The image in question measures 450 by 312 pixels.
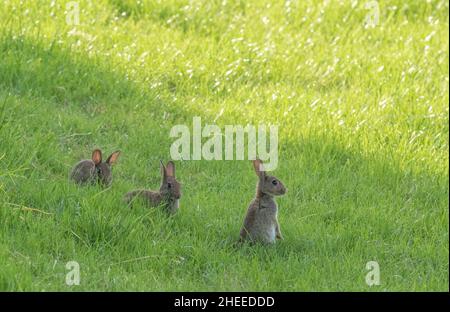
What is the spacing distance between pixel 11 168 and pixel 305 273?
9.24 ft

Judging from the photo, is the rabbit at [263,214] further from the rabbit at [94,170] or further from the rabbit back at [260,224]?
the rabbit at [94,170]

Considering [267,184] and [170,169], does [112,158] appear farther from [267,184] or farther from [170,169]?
[267,184]

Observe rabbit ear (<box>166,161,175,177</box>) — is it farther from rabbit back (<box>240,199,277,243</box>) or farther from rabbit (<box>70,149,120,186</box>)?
rabbit back (<box>240,199,277,243</box>)

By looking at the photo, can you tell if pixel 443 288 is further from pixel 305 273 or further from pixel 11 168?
pixel 11 168

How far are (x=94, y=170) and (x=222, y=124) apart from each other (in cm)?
202

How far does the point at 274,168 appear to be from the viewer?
29.6 feet

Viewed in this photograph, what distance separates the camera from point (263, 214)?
753 cm

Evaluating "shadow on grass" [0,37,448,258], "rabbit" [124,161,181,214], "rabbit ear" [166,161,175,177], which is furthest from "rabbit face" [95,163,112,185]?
"shadow on grass" [0,37,448,258]

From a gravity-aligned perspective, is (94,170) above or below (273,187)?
below

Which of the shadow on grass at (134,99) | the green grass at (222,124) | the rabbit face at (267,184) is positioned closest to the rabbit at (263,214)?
the rabbit face at (267,184)

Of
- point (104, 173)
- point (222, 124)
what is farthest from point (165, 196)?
point (222, 124)

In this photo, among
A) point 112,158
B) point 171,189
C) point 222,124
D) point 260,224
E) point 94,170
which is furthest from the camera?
point 222,124
